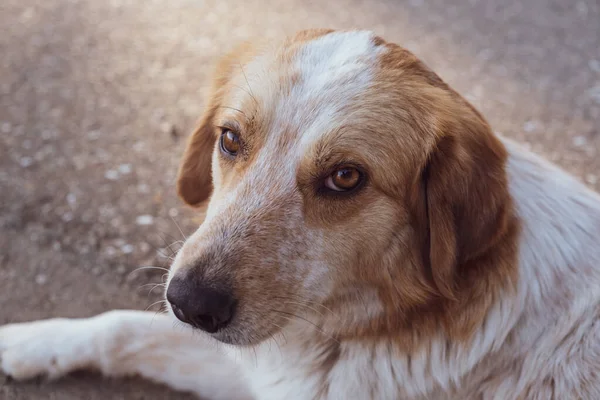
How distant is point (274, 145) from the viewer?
229 cm

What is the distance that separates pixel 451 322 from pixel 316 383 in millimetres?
547

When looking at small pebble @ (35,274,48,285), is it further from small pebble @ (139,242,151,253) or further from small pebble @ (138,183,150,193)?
small pebble @ (138,183,150,193)

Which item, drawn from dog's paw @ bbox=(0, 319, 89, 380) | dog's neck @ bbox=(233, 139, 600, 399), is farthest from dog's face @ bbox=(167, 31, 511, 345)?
dog's paw @ bbox=(0, 319, 89, 380)

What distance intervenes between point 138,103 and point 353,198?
305 cm

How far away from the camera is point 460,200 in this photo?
2.25 metres

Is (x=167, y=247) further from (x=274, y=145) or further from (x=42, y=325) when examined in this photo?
(x=274, y=145)

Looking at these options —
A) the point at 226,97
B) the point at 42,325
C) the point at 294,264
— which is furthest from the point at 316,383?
the point at 42,325

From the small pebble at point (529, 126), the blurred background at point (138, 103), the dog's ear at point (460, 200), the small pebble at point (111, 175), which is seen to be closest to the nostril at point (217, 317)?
the dog's ear at point (460, 200)

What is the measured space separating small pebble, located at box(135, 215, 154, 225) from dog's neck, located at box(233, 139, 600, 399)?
1645 mm

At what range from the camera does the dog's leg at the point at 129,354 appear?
292cm

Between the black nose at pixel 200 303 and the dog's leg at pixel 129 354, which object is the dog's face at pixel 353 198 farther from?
the dog's leg at pixel 129 354

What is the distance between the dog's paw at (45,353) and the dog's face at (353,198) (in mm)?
1016

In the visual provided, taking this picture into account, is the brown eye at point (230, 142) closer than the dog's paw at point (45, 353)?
Yes

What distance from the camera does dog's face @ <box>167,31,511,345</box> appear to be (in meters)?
2.22
